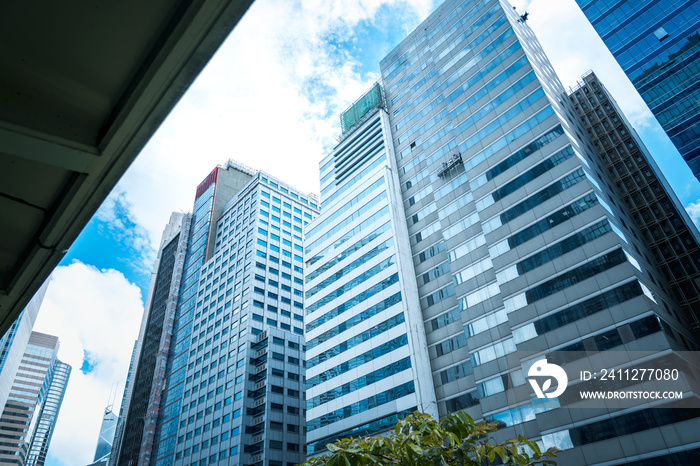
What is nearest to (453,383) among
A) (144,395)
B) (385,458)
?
(385,458)

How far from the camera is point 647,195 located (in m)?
65.7

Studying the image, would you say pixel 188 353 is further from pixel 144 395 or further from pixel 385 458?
pixel 385 458

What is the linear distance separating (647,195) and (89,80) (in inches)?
3077

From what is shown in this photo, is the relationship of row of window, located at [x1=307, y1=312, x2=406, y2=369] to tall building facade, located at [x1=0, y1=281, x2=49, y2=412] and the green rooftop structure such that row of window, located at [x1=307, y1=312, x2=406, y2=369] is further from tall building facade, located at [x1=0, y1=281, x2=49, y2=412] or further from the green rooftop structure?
tall building facade, located at [x1=0, y1=281, x2=49, y2=412]

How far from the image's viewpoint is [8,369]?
9631 cm

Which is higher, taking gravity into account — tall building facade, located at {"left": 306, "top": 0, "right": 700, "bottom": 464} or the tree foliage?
tall building facade, located at {"left": 306, "top": 0, "right": 700, "bottom": 464}

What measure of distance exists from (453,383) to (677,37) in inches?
2282

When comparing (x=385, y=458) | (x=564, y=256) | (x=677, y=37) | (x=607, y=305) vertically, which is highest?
(x=677, y=37)

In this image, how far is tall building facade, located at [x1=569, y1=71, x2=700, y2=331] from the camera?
5638 cm

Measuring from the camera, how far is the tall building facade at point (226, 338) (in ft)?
209

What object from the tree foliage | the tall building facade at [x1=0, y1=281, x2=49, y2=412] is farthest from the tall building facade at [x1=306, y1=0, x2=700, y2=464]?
the tall building facade at [x1=0, y1=281, x2=49, y2=412]

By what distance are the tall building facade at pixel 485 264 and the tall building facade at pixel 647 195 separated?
59.9 ft

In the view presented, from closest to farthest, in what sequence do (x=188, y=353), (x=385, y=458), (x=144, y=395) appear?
(x=385, y=458), (x=188, y=353), (x=144, y=395)

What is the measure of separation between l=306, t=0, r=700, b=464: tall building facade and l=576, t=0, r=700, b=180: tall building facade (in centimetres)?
2094
